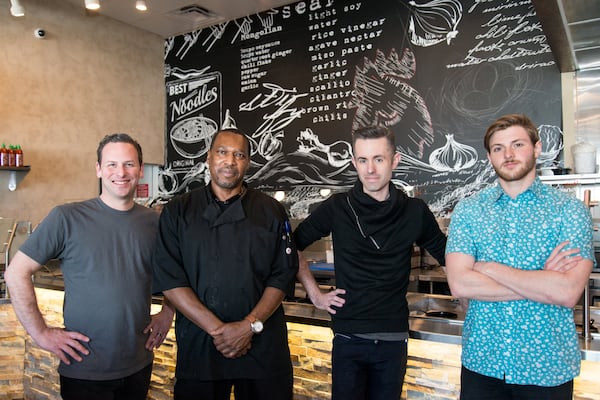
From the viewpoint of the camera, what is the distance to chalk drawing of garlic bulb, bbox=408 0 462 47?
4.51 m

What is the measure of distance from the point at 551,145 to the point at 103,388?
3.62 m

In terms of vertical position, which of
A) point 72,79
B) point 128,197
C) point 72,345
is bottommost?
point 72,345

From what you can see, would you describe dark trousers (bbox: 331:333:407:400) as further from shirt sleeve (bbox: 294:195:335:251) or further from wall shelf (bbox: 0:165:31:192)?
wall shelf (bbox: 0:165:31:192)

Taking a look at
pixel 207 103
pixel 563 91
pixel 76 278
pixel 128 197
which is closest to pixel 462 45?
pixel 563 91

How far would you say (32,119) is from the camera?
5.04 m

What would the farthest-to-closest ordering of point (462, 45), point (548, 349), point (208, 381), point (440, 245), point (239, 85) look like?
point (239, 85), point (462, 45), point (440, 245), point (208, 381), point (548, 349)

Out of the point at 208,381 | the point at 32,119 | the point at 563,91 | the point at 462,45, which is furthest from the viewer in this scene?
the point at 32,119

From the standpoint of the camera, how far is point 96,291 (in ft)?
5.90

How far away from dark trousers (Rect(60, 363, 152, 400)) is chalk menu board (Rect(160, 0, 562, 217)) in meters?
3.16

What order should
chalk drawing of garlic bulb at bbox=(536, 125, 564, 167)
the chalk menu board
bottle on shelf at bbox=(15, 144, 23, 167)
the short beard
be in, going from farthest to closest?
bottle on shelf at bbox=(15, 144, 23, 167)
the chalk menu board
chalk drawing of garlic bulb at bbox=(536, 125, 564, 167)
the short beard

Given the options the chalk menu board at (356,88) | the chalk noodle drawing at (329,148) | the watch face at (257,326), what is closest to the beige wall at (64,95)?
the chalk menu board at (356,88)

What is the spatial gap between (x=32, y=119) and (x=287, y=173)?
2.51 m

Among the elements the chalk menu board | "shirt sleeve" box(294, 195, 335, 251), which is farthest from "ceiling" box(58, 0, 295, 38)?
"shirt sleeve" box(294, 195, 335, 251)

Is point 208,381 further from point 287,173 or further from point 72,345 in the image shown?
point 287,173
